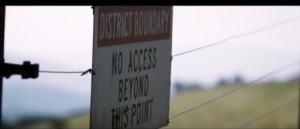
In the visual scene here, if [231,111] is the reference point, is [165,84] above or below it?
above

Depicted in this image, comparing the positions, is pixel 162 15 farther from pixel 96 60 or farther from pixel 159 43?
pixel 96 60

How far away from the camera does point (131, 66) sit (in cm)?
334

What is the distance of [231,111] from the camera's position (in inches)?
427

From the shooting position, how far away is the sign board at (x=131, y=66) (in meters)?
3.07

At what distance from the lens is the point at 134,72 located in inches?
133

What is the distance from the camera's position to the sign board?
307 centimetres

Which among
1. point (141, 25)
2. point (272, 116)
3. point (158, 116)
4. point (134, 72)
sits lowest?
point (272, 116)

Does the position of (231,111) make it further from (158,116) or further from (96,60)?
(96,60)
